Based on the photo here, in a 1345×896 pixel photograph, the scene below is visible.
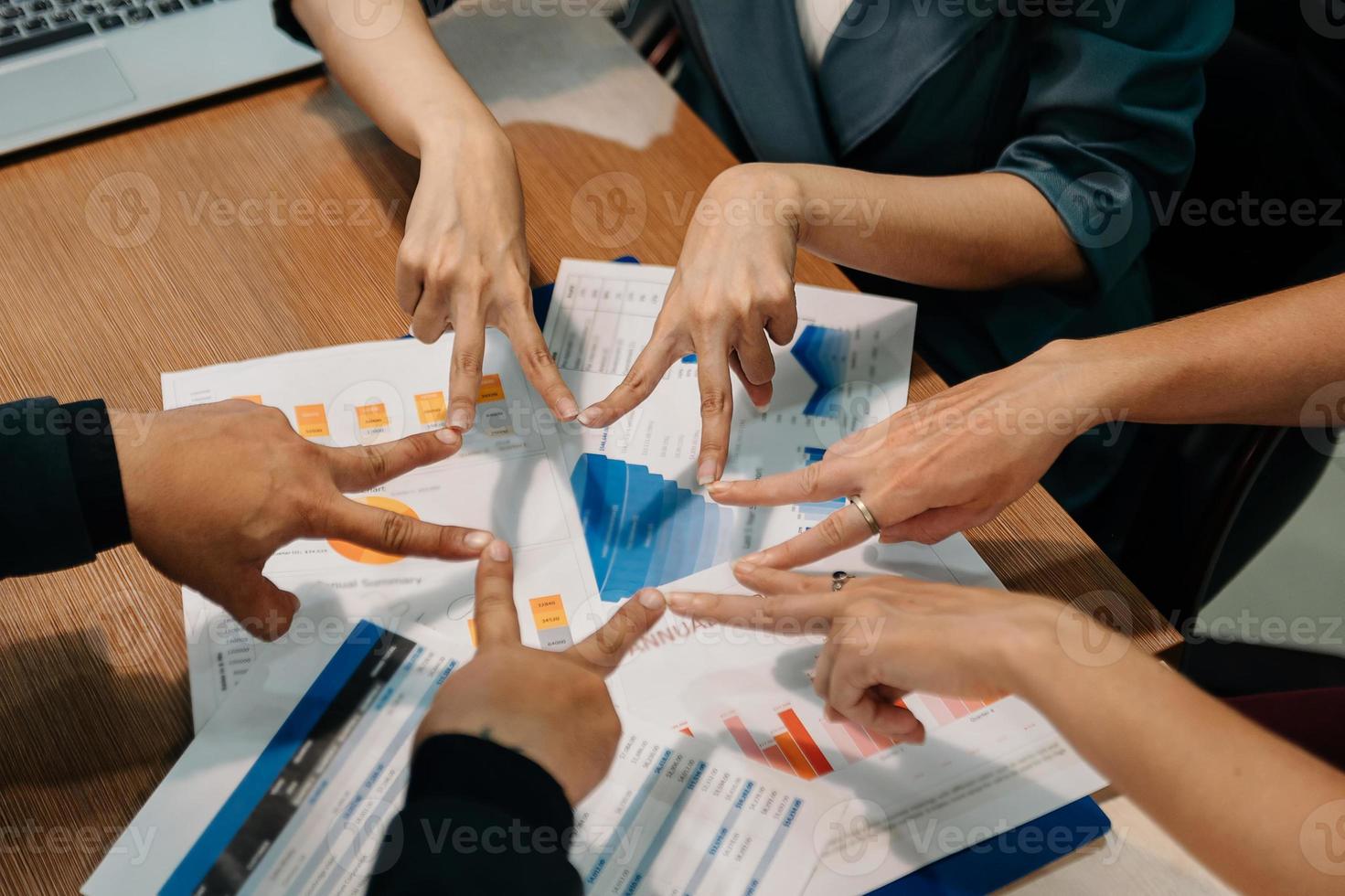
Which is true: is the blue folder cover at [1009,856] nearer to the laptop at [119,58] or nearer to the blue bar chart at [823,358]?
the blue bar chart at [823,358]

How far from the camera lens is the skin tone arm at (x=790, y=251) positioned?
31.3 inches

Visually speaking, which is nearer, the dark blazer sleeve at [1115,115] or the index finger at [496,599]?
the index finger at [496,599]

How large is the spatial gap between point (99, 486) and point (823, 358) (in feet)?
1.94

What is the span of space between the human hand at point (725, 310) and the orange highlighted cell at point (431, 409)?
13 cm

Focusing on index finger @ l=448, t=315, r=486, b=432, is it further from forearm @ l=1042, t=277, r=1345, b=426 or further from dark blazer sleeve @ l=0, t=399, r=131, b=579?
forearm @ l=1042, t=277, r=1345, b=426

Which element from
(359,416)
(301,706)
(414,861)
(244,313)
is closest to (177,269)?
(244,313)

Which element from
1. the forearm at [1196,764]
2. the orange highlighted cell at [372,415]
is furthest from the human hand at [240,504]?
the forearm at [1196,764]

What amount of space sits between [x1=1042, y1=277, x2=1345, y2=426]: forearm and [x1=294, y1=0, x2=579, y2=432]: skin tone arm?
444 mm

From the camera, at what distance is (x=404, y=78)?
92 cm

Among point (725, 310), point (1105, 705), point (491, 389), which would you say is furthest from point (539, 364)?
point (1105, 705)

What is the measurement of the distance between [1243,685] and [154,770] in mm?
1089

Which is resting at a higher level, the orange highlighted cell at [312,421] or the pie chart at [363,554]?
the orange highlighted cell at [312,421]

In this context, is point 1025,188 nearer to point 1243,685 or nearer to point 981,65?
point 981,65

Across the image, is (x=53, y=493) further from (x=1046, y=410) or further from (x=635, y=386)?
(x=1046, y=410)
